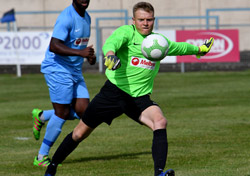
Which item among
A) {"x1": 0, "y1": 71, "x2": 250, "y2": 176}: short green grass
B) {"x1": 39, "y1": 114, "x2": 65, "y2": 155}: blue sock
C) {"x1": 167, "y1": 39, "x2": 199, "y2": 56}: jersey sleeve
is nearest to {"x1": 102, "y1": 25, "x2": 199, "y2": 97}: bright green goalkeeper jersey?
{"x1": 167, "y1": 39, "x2": 199, "y2": 56}: jersey sleeve

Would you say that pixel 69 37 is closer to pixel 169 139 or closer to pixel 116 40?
pixel 116 40

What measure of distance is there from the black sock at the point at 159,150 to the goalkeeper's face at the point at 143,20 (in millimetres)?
1134

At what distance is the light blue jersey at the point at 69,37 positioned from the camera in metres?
7.21

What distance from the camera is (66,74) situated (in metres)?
7.52

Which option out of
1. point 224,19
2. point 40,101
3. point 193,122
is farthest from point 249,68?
point 193,122

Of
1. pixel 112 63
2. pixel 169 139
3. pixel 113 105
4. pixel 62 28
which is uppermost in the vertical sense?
pixel 62 28

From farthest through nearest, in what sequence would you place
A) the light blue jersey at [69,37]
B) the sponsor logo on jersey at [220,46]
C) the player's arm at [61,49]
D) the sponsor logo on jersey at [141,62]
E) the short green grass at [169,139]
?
the sponsor logo on jersey at [220,46] → the light blue jersey at [69,37] → the short green grass at [169,139] → the player's arm at [61,49] → the sponsor logo on jersey at [141,62]

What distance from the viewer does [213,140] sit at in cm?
899

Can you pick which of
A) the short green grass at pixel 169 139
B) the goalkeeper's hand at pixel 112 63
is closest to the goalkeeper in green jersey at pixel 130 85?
the goalkeeper's hand at pixel 112 63

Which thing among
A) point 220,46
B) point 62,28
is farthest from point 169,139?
point 220,46

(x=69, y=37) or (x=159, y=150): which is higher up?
(x=69, y=37)

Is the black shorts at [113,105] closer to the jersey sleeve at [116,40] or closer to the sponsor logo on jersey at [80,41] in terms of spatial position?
the jersey sleeve at [116,40]

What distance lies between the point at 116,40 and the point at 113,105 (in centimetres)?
75

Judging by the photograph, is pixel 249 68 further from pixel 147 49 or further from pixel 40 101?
pixel 147 49
